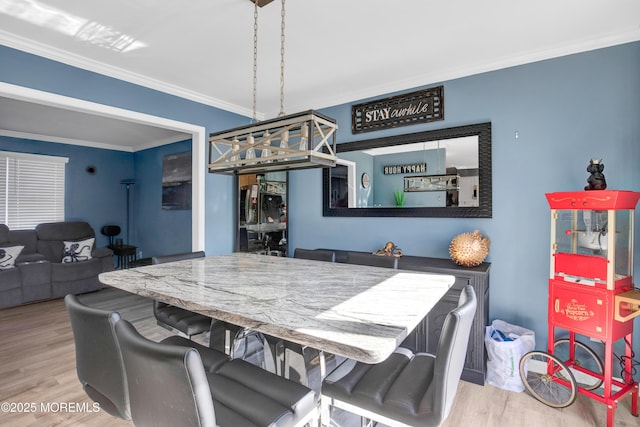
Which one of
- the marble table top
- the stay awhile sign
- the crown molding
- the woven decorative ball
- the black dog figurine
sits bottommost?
the marble table top

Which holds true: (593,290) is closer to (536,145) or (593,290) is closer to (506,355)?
(506,355)

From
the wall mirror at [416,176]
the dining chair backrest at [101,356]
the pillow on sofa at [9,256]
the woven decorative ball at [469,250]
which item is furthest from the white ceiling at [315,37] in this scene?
the pillow on sofa at [9,256]

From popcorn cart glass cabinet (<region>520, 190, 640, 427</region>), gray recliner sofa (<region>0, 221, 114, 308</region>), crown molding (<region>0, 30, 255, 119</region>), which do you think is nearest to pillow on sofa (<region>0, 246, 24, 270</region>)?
gray recliner sofa (<region>0, 221, 114, 308</region>)

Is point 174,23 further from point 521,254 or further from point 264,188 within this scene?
point 521,254

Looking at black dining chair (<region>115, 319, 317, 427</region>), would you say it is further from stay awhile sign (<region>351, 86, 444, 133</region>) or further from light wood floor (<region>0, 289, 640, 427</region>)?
stay awhile sign (<region>351, 86, 444, 133</region>)

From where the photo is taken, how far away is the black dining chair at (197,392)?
0.83 metres

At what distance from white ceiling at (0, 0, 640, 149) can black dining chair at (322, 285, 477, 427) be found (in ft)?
5.91

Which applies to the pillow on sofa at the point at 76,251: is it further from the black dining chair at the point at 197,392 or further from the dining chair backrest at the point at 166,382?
the dining chair backrest at the point at 166,382

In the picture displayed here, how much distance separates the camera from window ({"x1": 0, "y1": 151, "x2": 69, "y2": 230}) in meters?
5.05

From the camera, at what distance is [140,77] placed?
297cm

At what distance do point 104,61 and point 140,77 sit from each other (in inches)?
12.8

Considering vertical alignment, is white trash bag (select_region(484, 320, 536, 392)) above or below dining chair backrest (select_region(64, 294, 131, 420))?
below

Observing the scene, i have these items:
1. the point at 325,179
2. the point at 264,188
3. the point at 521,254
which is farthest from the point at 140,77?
the point at 521,254

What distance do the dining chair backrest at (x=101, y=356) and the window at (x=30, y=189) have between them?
548 centimetres
